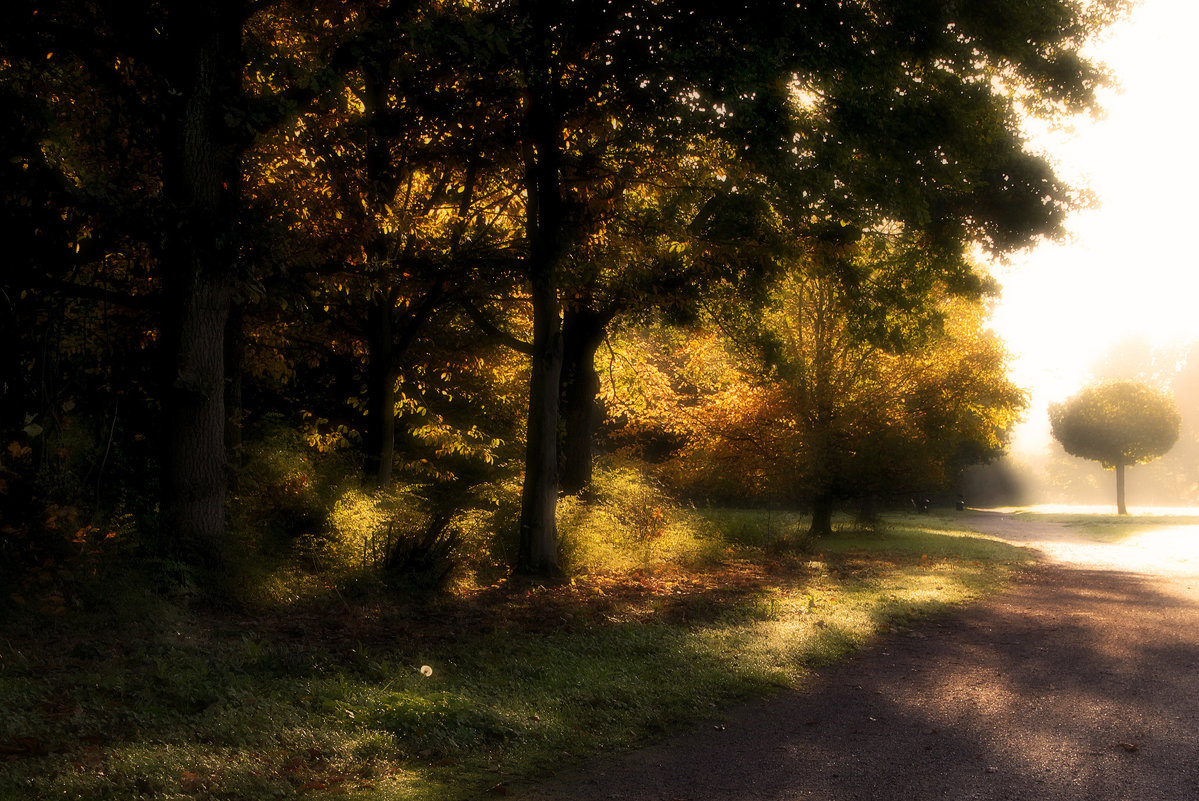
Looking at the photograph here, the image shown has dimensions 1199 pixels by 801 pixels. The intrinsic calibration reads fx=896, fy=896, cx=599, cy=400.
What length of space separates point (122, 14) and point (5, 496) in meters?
5.37

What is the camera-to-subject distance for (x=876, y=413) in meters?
24.3

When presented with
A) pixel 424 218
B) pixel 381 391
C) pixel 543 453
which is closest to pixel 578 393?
pixel 381 391

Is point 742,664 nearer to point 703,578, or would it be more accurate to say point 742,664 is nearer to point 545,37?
point 703,578

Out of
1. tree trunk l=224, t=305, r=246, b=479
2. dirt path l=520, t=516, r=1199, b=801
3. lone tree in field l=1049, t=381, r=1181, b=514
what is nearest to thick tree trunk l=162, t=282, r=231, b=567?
tree trunk l=224, t=305, r=246, b=479

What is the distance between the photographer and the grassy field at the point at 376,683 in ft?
15.9

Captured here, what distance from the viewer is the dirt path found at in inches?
197

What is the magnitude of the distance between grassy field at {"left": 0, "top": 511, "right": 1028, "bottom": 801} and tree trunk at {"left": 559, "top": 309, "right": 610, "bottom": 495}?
23.5 ft

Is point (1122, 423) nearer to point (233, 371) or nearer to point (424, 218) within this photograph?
point (424, 218)

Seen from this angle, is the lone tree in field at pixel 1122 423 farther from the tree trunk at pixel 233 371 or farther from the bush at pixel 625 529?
the tree trunk at pixel 233 371

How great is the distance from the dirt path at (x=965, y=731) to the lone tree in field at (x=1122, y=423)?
42916mm

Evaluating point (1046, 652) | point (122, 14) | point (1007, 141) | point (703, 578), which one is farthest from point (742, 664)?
point (1007, 141)

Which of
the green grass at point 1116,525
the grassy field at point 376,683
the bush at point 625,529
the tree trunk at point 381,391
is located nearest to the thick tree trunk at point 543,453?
the grassy field at point 376,683

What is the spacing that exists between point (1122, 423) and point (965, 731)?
49310 mm

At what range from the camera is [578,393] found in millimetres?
18797
